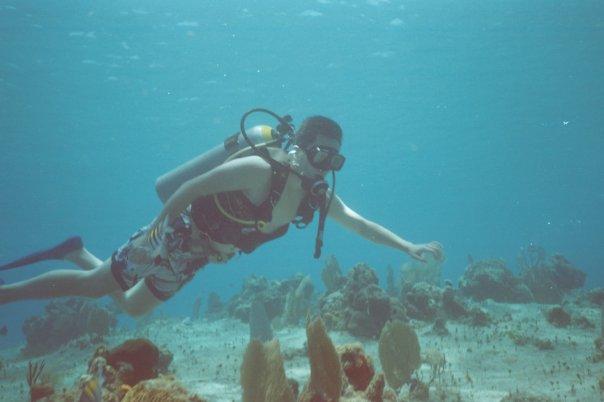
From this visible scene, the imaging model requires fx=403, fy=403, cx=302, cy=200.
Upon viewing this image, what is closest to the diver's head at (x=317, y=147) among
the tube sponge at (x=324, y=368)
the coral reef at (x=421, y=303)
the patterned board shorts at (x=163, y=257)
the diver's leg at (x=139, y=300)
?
the patterned board shorts at (x=163, y=257)

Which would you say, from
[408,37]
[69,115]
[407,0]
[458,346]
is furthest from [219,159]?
[69,115]

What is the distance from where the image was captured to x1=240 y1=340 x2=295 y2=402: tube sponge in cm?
359

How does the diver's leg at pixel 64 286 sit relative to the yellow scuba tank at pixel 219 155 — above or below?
below

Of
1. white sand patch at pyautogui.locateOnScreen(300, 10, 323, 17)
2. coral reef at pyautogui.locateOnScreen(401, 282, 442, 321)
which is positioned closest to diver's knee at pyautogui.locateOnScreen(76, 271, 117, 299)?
coral reef at pyautogui.locateOnScreen(401, 282, 442, 321)

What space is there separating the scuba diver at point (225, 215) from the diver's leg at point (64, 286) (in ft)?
0.04

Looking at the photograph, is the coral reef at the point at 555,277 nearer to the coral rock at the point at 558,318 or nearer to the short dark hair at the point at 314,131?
the coral rock at the point at 558,318

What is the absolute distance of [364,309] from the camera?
10.5 m

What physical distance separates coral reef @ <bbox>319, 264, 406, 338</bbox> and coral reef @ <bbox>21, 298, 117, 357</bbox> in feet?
31.3

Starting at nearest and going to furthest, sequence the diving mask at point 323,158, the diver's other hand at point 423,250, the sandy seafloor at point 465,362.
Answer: the diving mask at point 323,158 → the diver's other hand at point 423,250 → the sandy seafloor at point 465,362

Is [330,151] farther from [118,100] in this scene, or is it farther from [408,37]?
[118,100]

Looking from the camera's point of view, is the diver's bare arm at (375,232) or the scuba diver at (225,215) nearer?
the scuba diver at (225,215)

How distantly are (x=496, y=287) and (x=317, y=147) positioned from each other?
13484 mm

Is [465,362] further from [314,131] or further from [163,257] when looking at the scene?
[163,257]

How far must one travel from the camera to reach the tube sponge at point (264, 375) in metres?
3.59
